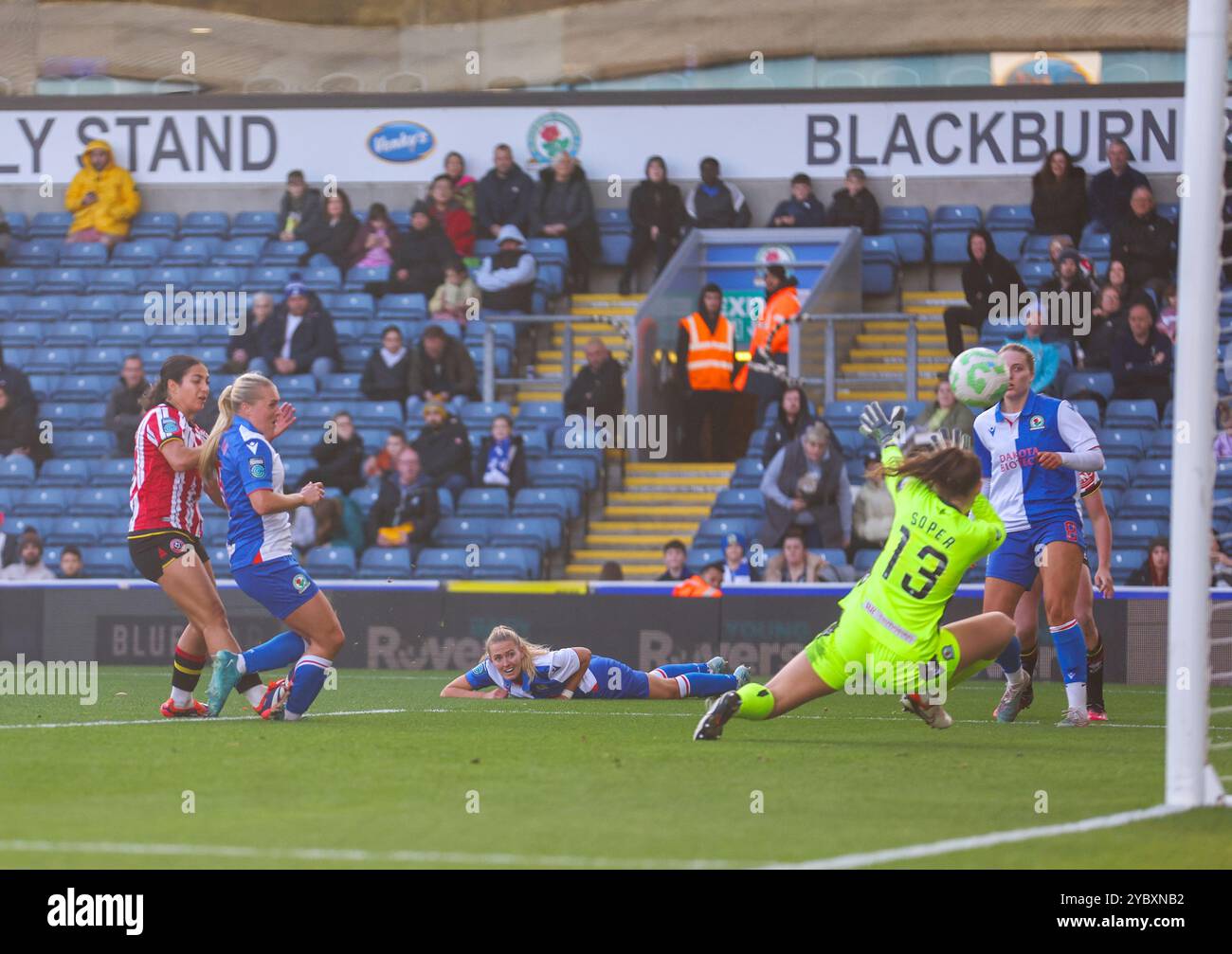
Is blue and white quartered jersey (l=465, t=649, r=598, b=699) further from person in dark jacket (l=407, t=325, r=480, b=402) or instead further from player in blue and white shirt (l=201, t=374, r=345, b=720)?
person in dark jacket (l=407, t=325, r=480, b=402)

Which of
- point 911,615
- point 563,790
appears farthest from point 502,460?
point 563,790

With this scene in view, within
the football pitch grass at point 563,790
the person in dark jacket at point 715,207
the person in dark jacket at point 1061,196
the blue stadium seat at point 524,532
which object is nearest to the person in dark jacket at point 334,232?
the person in dark jacket at point 715,207

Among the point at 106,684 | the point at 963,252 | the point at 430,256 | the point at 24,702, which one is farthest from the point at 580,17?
the point at 24,702

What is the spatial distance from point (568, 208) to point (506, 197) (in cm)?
73

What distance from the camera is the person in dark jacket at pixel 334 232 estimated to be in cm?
2341

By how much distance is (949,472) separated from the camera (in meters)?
9.51

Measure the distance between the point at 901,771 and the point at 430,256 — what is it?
49.3 ft

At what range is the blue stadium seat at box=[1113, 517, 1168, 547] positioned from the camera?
18203 mm

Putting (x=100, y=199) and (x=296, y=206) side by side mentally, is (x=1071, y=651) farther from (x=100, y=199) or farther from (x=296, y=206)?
(x=100, y=199)

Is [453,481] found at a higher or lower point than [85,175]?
A: lower

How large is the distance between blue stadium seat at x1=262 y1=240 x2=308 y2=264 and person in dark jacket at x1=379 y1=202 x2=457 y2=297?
141 centimetres

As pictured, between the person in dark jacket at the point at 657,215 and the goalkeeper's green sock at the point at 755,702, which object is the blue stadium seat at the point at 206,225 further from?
the goalkeeper's green sock at the point at 755,702
